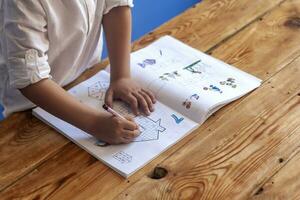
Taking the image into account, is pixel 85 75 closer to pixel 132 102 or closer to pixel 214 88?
pixel 132 102

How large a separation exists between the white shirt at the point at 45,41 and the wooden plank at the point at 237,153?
0.27m

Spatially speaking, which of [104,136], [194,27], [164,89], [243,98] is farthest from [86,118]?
[194,27]

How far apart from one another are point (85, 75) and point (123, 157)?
264mm

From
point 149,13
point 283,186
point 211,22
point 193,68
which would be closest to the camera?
point 283,186

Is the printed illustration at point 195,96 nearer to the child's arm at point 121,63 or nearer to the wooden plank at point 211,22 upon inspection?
the child's arm at point 121,63

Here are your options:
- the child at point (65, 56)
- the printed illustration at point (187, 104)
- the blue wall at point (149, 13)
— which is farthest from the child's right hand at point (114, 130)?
the blue wall at point (149, 13)

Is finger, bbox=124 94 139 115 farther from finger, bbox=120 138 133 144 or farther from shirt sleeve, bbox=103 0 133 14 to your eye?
shirt sleeve, bbox=103 0 133 14

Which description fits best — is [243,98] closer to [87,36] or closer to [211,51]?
[211,51]

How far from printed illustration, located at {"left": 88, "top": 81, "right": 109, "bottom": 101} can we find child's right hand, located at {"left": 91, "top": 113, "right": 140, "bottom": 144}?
91mm

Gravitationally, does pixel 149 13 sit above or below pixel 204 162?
below

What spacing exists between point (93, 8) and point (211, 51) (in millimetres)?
264

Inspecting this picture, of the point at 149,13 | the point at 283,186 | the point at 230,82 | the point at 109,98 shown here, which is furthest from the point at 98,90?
the point at 149,13

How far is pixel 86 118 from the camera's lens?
84 cm

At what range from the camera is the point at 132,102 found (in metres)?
0.91
